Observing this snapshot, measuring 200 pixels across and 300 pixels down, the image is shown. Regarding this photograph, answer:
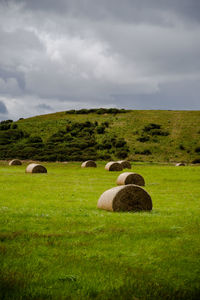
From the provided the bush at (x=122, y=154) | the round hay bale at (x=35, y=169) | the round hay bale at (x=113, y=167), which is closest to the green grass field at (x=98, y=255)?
the round hay bale at (x=35, y=169)

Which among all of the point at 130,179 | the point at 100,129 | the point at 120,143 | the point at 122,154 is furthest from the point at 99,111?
the point at 130,179

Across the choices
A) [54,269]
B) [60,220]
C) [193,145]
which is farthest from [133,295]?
[193,145]

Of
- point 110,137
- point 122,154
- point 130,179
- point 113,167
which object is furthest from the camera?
point 110,137

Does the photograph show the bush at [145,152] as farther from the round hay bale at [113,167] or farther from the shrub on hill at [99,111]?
the shrub on hill at [99,111]

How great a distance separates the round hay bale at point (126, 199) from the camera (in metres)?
14.8

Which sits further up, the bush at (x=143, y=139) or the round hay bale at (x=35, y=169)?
the bush at (x=143, y=139)

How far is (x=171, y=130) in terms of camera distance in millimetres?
104938

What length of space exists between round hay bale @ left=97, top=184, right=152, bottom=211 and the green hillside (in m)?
60.6

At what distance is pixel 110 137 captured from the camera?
3844 inches

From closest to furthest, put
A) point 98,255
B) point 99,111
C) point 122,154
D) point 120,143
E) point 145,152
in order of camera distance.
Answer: point 98,255 → point 122,154 → point 145,152 → point 120,143 → point 99,111

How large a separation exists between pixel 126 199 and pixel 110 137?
272ft

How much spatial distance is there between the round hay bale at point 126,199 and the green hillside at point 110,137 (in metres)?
60.6

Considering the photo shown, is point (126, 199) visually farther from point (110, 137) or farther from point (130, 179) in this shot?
point (110, 137)

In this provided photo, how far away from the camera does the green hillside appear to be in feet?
266
